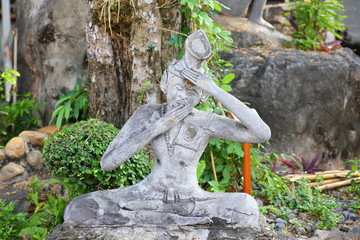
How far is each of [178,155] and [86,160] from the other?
1.60m

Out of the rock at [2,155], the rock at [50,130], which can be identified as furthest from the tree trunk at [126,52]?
the rock at [2,155]

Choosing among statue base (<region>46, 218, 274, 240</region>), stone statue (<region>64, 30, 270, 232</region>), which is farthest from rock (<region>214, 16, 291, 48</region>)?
statue base (<region>46, 218, 274, 240</region>)

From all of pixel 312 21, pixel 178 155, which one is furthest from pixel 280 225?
pixel 312 21

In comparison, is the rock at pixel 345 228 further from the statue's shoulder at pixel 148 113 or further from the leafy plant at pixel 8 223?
the leafy plant at pixel 8 223

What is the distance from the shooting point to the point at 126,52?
699cm

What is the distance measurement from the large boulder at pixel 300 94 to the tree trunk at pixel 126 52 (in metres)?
1.77

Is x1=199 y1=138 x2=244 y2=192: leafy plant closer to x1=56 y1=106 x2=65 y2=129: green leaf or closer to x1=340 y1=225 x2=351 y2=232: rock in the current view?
x1=340 y1=225 x2=351 y2=232: rock

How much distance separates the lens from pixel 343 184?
7.30 metres

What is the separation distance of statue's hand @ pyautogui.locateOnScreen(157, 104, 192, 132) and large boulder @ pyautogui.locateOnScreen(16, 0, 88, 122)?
5065 mm

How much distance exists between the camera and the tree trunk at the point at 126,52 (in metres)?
6.57

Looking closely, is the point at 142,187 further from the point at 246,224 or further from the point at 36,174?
the point at 36,174

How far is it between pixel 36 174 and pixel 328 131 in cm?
470

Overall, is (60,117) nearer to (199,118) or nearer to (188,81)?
(199,118)

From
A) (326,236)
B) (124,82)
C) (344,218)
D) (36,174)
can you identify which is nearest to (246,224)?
(326,236)
